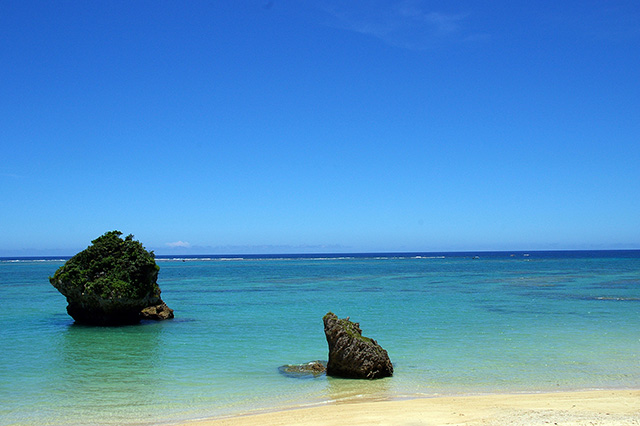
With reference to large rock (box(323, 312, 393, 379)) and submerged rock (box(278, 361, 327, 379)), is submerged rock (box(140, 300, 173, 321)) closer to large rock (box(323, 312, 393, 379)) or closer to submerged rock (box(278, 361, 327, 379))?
submerged rock (box(278, 361, 327, 379))

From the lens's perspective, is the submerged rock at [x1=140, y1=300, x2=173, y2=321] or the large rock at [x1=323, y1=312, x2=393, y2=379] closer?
the large rock at [x1=323, y1=312, x2=393, y2=379]

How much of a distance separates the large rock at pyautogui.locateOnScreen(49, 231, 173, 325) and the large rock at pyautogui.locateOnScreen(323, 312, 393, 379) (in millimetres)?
11923

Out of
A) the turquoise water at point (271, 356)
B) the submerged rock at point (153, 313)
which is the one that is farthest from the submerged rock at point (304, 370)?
the submerged rock at point (153, 313)

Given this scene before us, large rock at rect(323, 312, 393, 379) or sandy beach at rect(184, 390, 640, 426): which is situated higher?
large rock at rect(323, 312, 393, 379)

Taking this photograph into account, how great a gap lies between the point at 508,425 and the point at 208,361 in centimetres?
900

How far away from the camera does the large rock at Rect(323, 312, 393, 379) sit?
13234 millimetres

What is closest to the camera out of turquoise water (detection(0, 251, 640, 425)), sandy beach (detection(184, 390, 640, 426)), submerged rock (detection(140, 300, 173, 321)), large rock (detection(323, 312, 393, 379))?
sandy beach (detection(184, 390, 640, 426))

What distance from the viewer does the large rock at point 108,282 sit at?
2220 centimetres

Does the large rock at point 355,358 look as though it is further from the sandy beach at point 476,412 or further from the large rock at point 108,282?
the large rock at point 108,282

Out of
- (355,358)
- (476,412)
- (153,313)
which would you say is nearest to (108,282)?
(153,313)

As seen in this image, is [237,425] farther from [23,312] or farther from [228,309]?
[23,312]

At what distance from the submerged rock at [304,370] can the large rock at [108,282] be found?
10570mm

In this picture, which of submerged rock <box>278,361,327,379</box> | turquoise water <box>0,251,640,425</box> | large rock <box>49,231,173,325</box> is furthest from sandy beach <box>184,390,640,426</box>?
large rock <box>49,231,173,325</box>

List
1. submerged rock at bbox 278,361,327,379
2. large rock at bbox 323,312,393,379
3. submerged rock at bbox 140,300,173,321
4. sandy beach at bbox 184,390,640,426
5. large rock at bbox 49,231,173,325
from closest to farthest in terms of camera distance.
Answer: sandy beach at bbox 184,390,640,426 < large rock at bbox 323,312,393,379 < submerged rock at bbox 278,361,327,379 < large rock at bbox 49,231,173,325 < submerged rock at bbox 140,300,173,321
